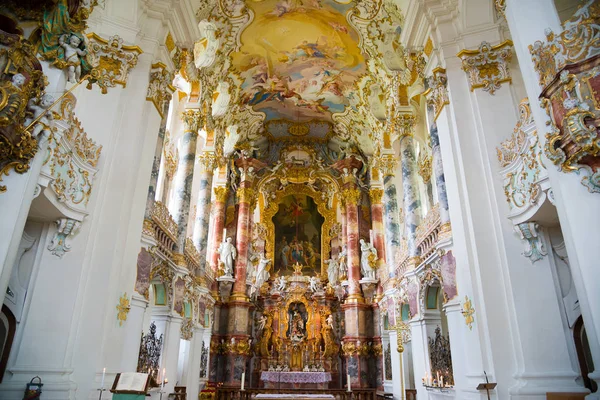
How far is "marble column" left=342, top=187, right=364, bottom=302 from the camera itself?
62.7 feet

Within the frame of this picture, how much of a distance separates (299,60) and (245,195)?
6.77 m

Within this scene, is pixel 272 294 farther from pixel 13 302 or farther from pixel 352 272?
pixel 13 302

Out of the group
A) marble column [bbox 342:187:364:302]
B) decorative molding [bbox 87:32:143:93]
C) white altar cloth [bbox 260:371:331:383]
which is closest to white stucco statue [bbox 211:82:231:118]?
marble column [bbox 342:187:364:302]

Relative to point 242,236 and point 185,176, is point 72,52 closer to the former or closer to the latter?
point 185,176

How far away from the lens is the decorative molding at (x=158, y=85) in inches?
380

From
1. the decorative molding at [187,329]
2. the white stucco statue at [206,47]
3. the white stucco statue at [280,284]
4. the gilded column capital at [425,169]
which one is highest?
the white stucco statue at [206,47]

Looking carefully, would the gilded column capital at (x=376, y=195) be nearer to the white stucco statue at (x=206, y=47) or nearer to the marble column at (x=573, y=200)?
the white stucco statue at (x=206, y=47)

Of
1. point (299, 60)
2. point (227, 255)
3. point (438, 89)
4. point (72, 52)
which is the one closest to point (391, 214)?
point (299, 60)

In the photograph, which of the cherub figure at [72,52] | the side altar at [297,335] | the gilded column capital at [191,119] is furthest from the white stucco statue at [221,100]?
the cherub figure at [72,52]

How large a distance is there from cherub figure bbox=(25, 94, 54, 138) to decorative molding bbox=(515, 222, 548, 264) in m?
7.34

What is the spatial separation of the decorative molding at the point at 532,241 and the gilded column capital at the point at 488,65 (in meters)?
2.85

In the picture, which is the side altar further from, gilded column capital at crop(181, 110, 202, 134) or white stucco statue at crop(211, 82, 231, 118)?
gilded column capital at crop(181, 110, 202, 134)

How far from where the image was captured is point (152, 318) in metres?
11.4

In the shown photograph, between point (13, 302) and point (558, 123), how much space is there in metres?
8.29
